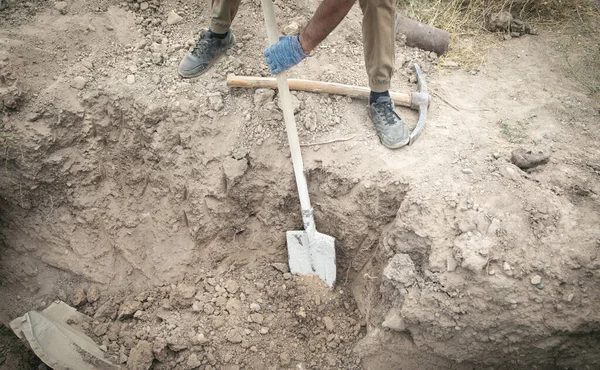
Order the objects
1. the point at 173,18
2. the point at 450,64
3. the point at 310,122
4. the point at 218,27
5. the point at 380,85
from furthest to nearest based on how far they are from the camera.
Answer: the point at 450,64, the point at 173,18, the point at 218,27, the point at 310,122, the point at 380,85

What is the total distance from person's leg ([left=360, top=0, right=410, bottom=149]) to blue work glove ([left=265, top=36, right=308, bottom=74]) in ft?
1.52

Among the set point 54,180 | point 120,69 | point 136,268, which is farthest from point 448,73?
point 54,180

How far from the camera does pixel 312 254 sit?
9.48 ft

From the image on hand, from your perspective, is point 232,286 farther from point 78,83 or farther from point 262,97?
point 78,83

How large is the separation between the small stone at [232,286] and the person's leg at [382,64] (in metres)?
1.29

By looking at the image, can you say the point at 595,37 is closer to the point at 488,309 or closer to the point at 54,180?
the point at 488,309

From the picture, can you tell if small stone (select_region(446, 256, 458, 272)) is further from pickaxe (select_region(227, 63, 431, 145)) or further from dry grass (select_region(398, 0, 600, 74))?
dry grass (select_region(398, 0, 600, 74))

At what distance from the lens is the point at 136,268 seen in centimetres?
309

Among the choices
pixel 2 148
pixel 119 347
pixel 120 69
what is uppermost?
pixel 120 69

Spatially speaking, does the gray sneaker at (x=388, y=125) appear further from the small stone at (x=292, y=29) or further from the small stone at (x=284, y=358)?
the small stone at (x=284, y=358)

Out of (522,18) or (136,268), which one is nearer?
(136,268)

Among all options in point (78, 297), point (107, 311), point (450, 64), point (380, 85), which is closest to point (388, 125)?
point (380, 85)

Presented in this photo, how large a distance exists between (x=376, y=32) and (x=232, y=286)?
1754mm

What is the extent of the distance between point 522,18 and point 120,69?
3.12 m
